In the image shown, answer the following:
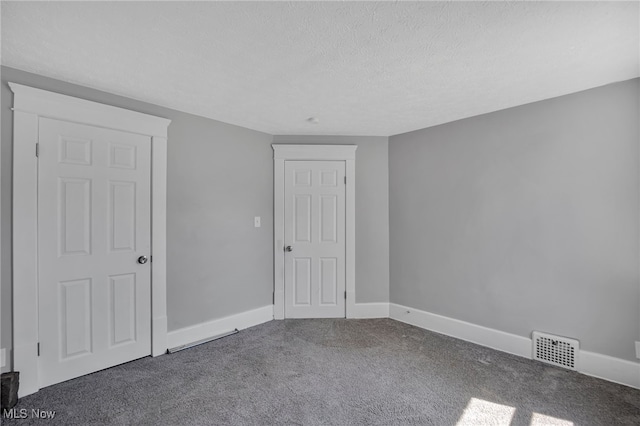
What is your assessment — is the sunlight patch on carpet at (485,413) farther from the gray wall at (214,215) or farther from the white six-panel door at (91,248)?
the white six-panel door at (91,248)

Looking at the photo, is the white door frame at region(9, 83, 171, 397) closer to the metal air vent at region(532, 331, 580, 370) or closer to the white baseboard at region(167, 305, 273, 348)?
the white baseboard at region(167, 305, 273, 348)

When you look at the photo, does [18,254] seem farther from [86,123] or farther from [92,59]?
[92,59]

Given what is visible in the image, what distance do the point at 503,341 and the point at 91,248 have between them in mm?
3679

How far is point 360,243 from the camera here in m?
3.74

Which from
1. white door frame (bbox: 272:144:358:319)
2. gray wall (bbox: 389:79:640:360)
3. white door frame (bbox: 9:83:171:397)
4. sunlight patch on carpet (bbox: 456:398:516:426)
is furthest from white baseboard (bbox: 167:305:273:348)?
sunlight patch on carpet (bbox: 456:398:516:426)

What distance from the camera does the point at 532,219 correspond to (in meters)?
2.66

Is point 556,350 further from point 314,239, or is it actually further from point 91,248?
point 91,248

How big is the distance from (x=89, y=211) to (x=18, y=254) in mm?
495

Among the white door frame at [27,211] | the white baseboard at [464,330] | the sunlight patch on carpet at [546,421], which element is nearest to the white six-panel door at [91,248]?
the white door frame at [27,211]

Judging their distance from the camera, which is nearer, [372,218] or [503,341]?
[503,341]

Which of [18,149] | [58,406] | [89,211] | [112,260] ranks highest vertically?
[18,149]

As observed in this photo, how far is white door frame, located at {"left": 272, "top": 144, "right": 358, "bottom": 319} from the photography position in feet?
12.0

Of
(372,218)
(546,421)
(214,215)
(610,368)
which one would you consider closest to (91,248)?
(214,215)

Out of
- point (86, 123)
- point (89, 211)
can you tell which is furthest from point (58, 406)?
point (86, 123)
